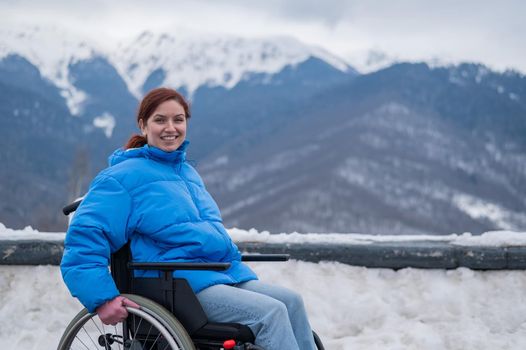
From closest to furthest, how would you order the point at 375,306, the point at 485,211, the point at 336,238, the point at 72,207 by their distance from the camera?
1. the point at 72,207
2. the point at 375,306
3. the point at 336,238
4. the point at 485,211

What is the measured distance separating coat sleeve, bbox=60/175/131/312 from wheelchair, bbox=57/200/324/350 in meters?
0.13

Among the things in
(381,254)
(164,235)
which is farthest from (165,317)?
(381,254)

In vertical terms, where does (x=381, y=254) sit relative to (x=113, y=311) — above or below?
above

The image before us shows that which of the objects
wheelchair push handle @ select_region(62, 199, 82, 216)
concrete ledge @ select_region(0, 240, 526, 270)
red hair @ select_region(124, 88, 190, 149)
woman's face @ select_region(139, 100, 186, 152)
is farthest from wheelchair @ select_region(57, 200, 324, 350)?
concrete ledge @ select_region(0, 240, 526, 270)

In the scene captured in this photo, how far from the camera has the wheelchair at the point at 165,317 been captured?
2697 millimetres

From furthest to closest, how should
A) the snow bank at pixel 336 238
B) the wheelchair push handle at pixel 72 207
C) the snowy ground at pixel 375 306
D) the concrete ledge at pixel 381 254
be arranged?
the snow bank at pixel 336 238, the concrete ledge at pixel 381 254, the snowy ground at pixel 375 306, the wheelchair push handle at pixel 72 207

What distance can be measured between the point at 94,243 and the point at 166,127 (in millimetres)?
621

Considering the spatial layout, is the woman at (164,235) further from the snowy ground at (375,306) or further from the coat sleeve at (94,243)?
the snowy ground at (375,306)

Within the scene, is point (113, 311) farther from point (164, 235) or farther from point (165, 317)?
point (164, 235)

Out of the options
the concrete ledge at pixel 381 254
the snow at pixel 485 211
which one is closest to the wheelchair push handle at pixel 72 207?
the concrete ledge at pixel 381 254

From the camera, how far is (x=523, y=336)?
13.8 ft

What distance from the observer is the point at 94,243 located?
2701mm

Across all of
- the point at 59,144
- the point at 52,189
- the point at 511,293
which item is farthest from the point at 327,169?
the point at 511,293

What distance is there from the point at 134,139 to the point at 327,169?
14460 centimetres
